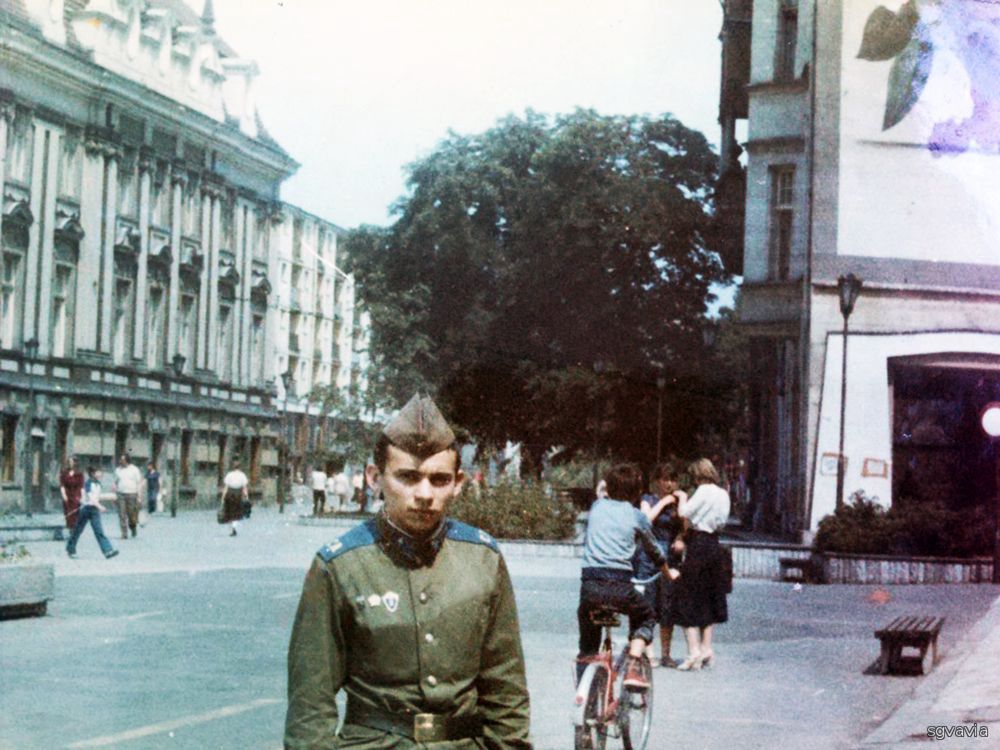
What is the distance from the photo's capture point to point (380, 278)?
1445 cm

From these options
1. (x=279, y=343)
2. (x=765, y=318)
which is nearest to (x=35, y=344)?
(x=279, y=343)

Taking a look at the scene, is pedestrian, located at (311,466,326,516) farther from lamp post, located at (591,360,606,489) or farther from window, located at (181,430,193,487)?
lamp post, located at (591,360,606,489)

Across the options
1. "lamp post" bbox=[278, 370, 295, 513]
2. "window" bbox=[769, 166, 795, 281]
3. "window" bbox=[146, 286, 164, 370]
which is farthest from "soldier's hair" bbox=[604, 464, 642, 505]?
"window" bbox=[769, 166, 795, 281]

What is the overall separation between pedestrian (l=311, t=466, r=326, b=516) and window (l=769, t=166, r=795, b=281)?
4.39m

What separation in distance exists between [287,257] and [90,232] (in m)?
→ 2.25

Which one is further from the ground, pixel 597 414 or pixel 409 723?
pixel 597 414

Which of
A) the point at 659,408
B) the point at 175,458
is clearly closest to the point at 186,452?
the point at 175,458

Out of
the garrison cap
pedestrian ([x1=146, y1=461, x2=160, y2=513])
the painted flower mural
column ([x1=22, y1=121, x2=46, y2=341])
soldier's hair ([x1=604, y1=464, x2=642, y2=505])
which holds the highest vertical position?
the painted flower mural

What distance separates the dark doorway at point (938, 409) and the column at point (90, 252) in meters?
6.60

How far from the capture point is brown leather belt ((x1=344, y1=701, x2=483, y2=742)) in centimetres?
358

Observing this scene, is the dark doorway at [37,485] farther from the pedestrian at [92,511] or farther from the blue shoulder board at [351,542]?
the blue shoulder board at [351,542]

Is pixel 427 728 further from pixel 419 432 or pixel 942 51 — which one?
pixel 942 51

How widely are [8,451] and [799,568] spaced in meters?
7.69

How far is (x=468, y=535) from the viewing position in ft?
12.1
